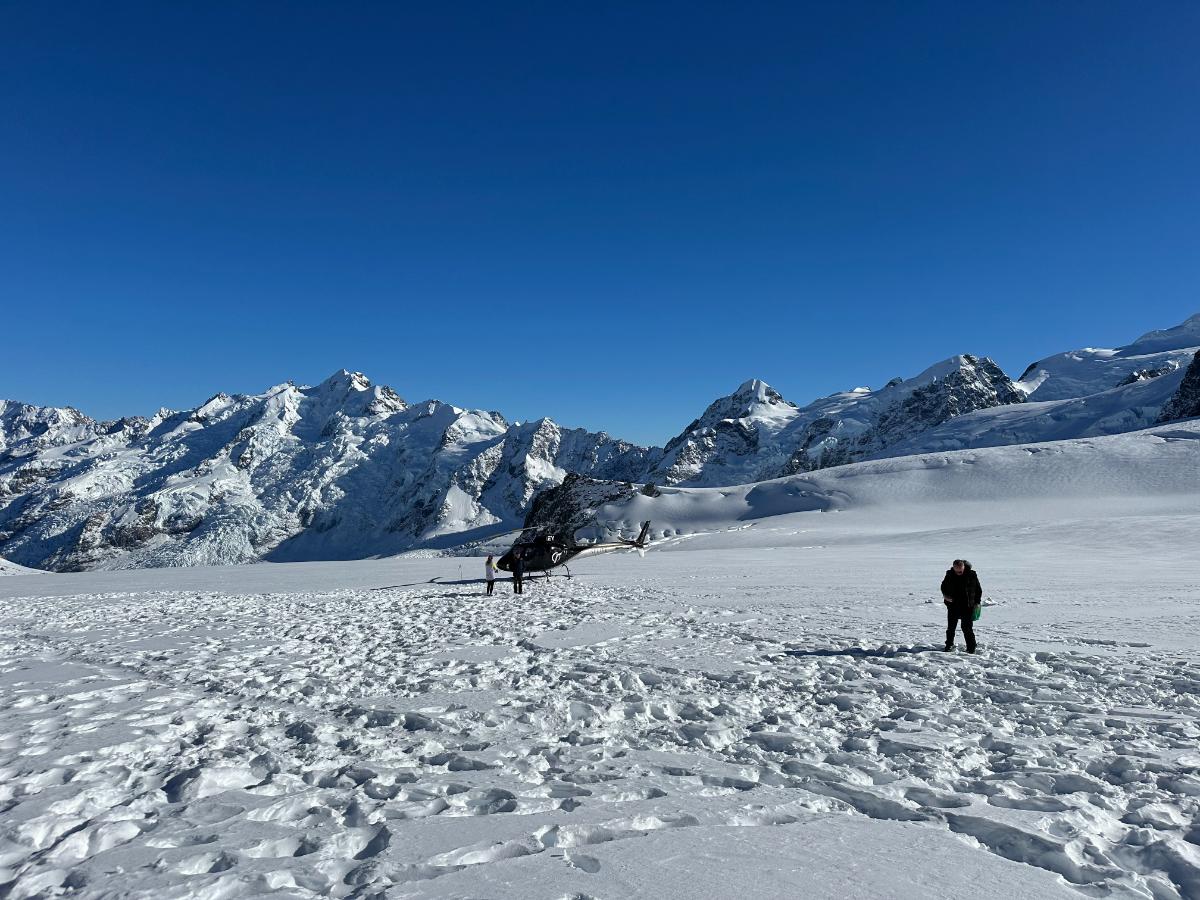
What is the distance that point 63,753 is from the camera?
677 centimetres

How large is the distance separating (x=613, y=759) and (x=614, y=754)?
0.13 meters

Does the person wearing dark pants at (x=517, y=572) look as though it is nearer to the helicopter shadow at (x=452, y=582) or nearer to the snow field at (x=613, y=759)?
the helicopter shadow at (x=452, y=582)

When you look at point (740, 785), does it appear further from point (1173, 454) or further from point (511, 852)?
point (1173, 454)

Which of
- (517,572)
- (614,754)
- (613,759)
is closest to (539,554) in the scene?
(517,572)

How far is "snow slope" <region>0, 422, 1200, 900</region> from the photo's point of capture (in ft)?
14.9

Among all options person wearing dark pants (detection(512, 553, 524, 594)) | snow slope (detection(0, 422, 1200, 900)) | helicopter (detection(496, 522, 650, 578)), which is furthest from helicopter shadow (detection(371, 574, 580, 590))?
snow slope (detection(0, 422, 1200, 900))

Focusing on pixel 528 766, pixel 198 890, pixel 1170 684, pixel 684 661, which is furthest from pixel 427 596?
pixel 1170 684

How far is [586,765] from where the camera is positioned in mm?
6387

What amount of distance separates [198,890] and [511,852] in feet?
7.18

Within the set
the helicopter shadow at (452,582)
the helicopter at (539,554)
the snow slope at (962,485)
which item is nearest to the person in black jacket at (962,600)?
the helicopter at (539,554)

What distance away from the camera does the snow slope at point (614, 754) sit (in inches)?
179

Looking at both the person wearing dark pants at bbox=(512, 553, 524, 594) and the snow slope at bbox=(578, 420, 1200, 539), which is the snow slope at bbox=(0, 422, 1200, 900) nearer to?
the person wearing dark pants at bbox=(512, 553, 524, 594)

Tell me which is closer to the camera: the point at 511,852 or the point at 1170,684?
the point at 511,852

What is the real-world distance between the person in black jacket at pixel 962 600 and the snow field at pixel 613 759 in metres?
0.57
